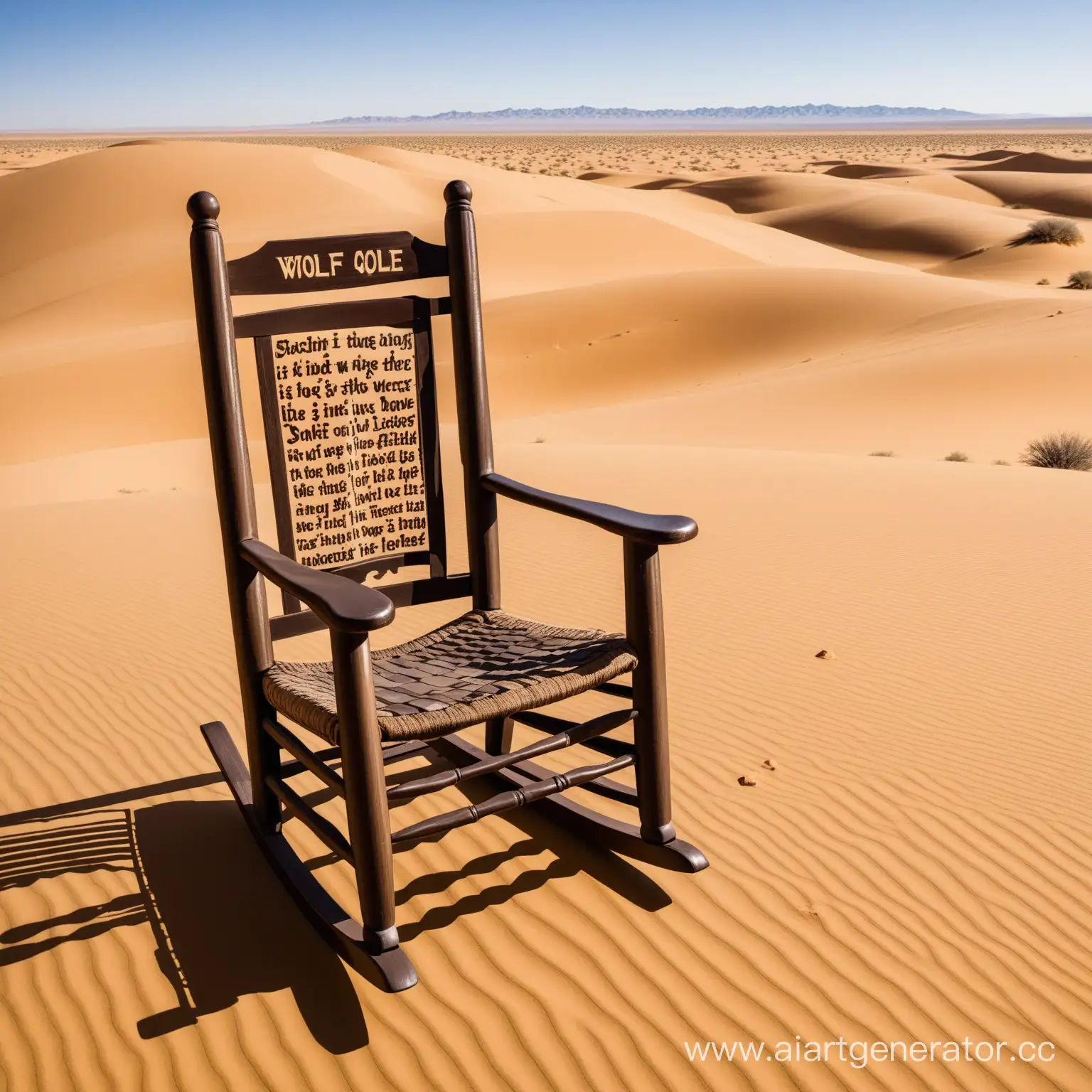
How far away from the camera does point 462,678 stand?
A: 3.36m

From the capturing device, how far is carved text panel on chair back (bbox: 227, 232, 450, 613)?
3.60 m

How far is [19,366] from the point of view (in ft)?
64.5

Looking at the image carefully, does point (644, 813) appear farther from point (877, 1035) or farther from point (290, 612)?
point (290, 612)

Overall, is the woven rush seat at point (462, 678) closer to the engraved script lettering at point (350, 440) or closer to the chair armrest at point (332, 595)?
the chair armrest at point (332, 595)

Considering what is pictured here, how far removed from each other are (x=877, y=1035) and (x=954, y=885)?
2.63 feet

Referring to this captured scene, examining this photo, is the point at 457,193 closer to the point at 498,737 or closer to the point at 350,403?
the point at 350,403

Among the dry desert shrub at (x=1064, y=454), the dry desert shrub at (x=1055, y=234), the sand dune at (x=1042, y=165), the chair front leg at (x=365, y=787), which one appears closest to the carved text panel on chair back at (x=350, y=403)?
the chair front leg at (x=365, y=787)

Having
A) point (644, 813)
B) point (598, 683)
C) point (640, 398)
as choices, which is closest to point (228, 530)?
point (598, 683)

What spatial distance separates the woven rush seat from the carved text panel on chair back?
1.20 ft

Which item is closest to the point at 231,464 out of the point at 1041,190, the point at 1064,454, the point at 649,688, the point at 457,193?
the point at 457,193

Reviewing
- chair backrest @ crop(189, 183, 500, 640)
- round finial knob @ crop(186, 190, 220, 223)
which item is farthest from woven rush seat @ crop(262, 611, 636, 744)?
round finial knob @ crop(186, 190, 220, 223)

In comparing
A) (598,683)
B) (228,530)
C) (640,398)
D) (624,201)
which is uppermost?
Result: (624,201)

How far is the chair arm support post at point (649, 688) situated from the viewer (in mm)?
3232

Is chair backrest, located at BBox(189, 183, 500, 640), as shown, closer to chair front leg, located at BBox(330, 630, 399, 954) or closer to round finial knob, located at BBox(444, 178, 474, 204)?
round finial knob, located at BBox(444, 178, 474, 204)
